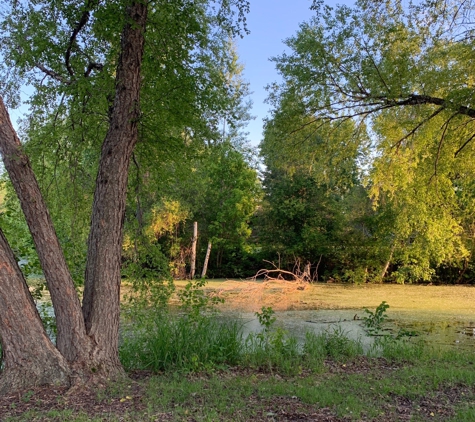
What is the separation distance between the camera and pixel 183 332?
4.77 m

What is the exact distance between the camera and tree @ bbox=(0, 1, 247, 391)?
340 centimetres

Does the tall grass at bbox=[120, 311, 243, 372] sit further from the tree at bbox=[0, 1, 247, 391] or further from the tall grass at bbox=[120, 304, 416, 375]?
the tree at bbox=[0, 1, 247, 391]

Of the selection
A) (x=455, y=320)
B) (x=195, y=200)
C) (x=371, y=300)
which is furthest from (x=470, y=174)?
(x=195, y=200)

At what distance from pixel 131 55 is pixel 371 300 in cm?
1049

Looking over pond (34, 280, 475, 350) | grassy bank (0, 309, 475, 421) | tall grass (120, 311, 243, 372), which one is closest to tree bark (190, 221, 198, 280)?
pond (34, 280, 475, 350)

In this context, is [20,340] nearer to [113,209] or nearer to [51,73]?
[113,209]

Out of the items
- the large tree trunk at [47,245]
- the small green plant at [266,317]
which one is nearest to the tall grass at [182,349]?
the small green plant at [266,317]

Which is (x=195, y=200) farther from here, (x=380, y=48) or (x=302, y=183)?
(x=380, y=48)

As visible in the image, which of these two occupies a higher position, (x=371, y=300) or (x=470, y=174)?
(x=470, y=174)

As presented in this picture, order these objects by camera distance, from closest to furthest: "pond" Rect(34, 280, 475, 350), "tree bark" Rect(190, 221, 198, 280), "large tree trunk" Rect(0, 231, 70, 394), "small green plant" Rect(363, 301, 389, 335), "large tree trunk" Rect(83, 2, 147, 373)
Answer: "large tree trunk" Rect(0, 231, 70, 394) < "large tree trunk" Rect(83, 2, 147, 373) < "small green plant" Rect(363, 301, 389, 335) < "pond" Rect(34, 280, 475, 350) < "tree bark" Rect(190, 221, 198, 280)

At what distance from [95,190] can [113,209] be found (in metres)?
0.27

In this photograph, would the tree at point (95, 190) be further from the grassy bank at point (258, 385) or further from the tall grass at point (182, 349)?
the tall grass at point (182, 349)

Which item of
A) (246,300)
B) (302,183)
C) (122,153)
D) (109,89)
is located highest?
(302,183)

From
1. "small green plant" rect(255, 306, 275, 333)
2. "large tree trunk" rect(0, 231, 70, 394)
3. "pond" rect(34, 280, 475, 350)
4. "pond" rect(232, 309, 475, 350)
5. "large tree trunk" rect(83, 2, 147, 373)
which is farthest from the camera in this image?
"pond" rect(34, 280, 475, 350)
